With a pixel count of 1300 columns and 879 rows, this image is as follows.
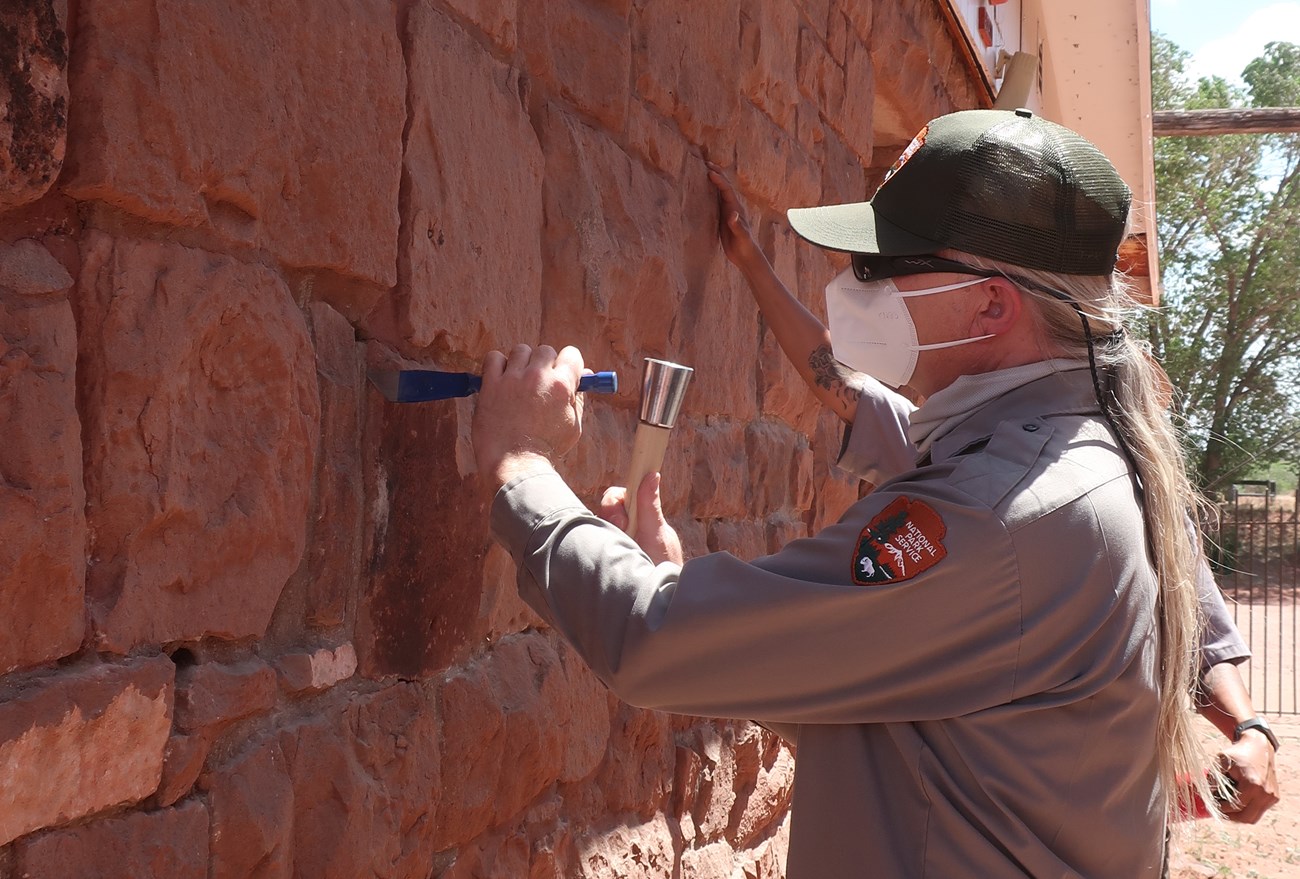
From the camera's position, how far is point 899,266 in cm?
194

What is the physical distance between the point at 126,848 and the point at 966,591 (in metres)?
1.02

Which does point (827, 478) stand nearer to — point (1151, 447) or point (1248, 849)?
point (1151, 447)

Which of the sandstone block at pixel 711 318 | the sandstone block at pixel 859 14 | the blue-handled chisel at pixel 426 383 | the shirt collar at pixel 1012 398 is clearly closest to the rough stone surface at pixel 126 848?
→ the blue-handled chisel at pixel 426 383

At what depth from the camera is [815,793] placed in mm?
1766

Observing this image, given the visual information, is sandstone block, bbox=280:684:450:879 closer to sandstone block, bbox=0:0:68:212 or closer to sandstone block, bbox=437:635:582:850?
sandstone block, bbox=437:635:582:850

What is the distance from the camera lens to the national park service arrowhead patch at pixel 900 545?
5.17 ft

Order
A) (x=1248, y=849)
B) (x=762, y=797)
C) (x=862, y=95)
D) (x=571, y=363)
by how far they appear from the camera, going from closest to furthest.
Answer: (x=571, y=363), (x=762, y=797), (x=862, y=95), (x=1248, y=849)

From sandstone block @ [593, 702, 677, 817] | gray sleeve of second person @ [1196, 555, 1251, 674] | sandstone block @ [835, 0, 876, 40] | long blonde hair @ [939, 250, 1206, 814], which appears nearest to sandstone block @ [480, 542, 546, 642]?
sandstone block @ [593, 702, 677, 817]

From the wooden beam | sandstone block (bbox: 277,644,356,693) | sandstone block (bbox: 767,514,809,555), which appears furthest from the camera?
Result: the wooden beam

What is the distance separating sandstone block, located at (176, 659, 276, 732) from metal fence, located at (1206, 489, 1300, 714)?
10.7m

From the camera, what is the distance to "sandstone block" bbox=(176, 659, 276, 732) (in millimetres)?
1506

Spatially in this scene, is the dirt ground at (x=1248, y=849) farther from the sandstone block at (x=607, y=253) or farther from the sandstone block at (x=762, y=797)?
the sandstone block at (x=607, y=253)

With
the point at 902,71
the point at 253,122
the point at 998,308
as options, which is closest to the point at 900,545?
the point at 998,308

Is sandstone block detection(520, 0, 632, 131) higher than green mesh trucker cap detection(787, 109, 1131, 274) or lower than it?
higher
